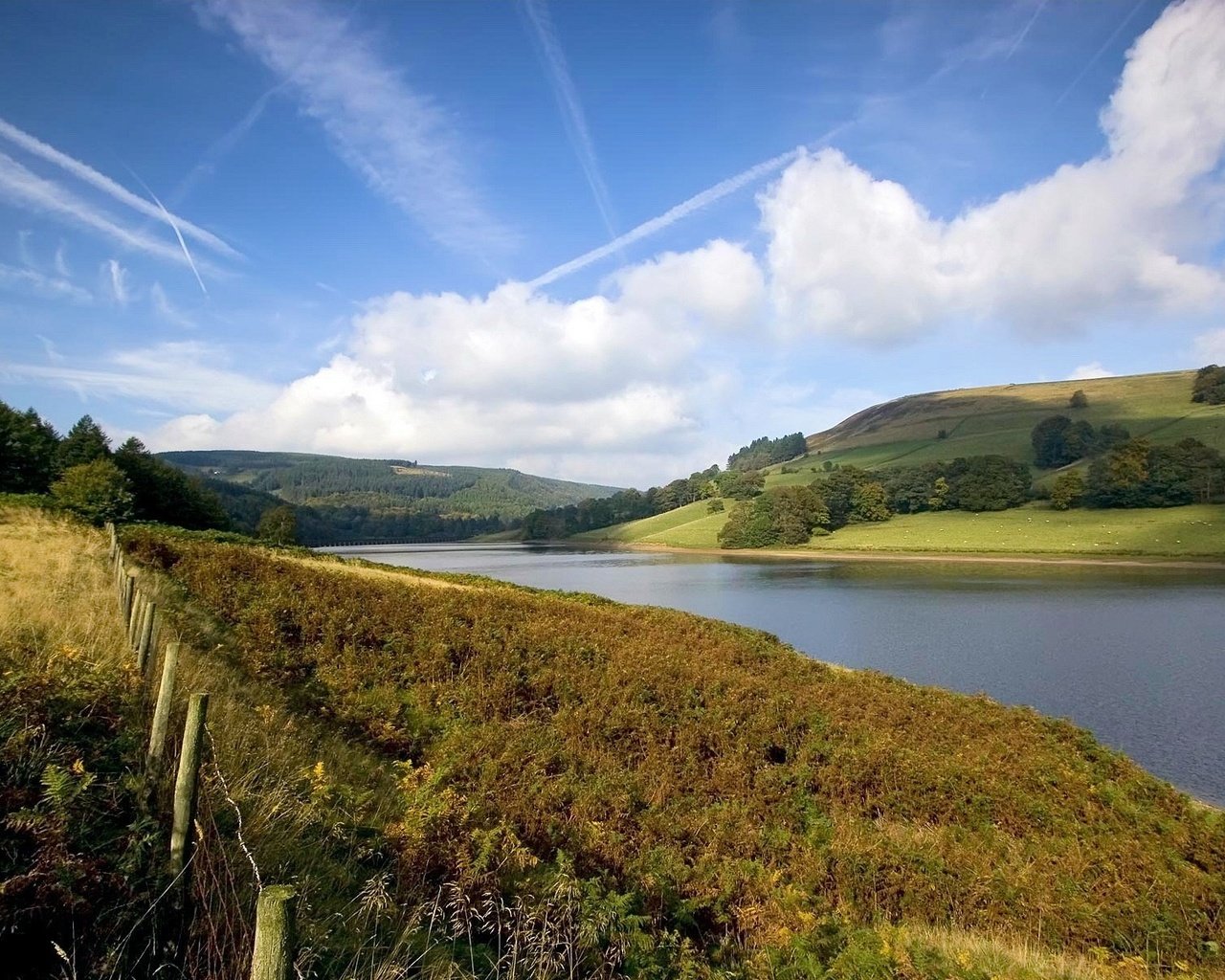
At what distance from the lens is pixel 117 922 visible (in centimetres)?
384

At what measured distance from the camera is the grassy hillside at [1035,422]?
433 ft

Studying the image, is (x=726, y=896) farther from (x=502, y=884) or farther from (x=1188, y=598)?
(x=1188, y=598)

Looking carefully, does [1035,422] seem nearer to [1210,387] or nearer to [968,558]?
[1210,387]

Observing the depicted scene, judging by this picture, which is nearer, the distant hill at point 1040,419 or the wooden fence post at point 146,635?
the wooden fence post at point 146,635

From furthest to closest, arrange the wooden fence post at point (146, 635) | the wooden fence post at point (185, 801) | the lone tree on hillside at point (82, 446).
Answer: the lone tree on hillside at point (82, 446)
the wooden fence post at point (146, 635)
the wooden fence post at point (185, 801)

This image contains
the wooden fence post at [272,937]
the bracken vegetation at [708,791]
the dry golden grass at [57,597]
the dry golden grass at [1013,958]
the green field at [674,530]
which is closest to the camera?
the wooden fence post at [272,937]

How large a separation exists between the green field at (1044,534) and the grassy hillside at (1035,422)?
1412 inches

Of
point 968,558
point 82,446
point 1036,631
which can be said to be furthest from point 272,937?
point 968,558

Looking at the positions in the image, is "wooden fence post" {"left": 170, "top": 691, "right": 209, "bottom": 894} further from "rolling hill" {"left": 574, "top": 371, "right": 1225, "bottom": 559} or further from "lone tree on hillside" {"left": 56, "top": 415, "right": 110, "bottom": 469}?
"rolling hill" {"left": 574, "top": 371, "right": 1225, "bottom": 559}

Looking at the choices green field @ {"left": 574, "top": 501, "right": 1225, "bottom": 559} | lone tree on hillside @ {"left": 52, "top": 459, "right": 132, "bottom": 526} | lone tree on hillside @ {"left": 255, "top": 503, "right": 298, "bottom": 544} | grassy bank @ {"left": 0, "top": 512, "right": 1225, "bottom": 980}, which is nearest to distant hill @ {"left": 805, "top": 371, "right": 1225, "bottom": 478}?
green field @ {"left": 574, "top": 501, "right": 1225, "bottom": 559}

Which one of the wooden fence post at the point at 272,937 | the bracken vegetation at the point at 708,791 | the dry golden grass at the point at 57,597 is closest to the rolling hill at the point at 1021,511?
the bracken vegetation at the point at 708,791

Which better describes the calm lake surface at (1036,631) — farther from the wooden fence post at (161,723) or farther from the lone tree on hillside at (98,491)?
the lone tree on hillside at (98,491)

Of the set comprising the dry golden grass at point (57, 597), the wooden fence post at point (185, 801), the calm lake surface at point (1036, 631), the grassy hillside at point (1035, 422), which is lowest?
the calm lake surface at point (1036, 631)

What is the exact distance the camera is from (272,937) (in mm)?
2619
